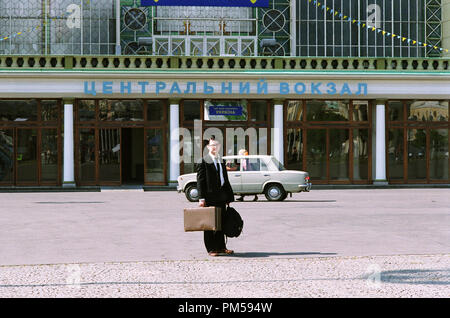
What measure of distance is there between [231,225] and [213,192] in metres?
0.55

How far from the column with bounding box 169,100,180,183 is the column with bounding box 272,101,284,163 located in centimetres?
426

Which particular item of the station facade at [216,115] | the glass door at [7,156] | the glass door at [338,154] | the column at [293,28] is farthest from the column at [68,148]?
the column at [293,28]

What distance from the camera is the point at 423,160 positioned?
33250mm

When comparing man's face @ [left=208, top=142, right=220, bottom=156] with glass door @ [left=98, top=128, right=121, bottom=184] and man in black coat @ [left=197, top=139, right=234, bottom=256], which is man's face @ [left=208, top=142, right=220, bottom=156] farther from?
glass door @ [left=98, top=128, right=121, bottom=184]

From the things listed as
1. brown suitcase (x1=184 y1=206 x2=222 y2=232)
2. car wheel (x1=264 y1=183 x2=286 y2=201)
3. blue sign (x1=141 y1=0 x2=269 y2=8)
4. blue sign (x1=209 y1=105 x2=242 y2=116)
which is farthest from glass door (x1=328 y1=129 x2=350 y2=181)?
brown suitcase (x1=184 y1=206 x2=222 y2=232)

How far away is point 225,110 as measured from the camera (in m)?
32.2

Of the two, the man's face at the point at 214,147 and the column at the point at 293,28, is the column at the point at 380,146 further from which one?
the man's face at the point at 214,147

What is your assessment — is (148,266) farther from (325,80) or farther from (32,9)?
(32,9)

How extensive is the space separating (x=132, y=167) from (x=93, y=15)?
34.2 feet

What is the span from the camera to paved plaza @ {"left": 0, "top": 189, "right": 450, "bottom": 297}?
7.92m

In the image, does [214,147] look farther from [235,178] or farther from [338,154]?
[338,154]

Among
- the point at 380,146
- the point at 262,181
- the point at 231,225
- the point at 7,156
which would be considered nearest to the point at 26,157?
the point at 7,156

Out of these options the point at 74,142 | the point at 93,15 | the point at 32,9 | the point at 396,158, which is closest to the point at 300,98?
the point at 396,158

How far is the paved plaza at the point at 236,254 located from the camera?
792cm
